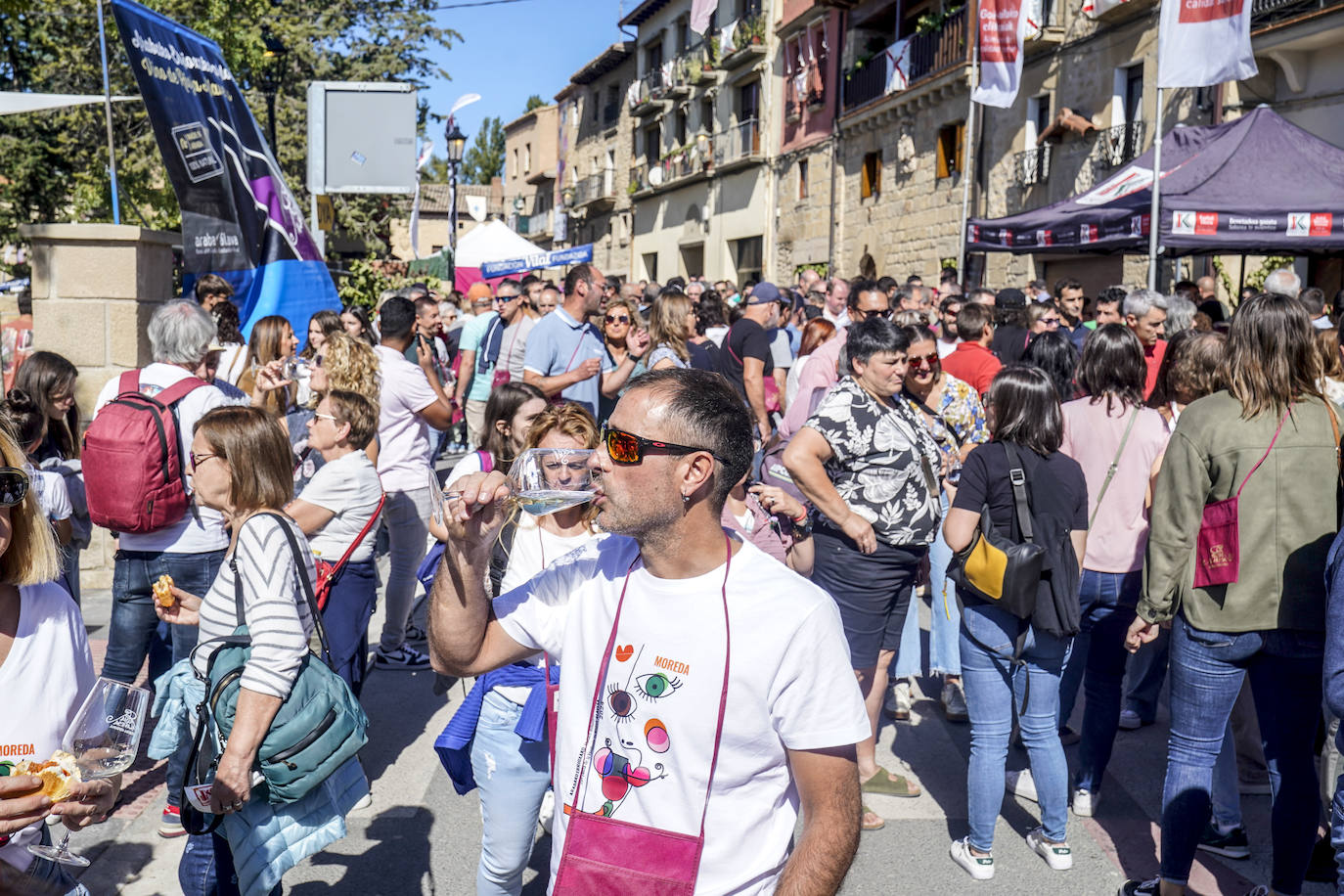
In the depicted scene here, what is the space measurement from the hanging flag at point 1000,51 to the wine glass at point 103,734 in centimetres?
1303

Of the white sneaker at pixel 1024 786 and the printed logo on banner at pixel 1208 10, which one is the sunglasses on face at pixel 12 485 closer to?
the white sneaker at pixel 1024 786

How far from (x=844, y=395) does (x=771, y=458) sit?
2.63ft

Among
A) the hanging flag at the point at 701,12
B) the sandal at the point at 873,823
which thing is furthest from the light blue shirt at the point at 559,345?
the hanging flag at the point at 701,12

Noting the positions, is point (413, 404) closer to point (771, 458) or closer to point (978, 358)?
point (771, 458)

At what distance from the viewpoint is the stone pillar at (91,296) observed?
23.3 ft

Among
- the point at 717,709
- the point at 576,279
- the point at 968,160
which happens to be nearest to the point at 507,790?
the point at 717,709

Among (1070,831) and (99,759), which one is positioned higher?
(99,759)

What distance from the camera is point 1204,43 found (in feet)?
29.9

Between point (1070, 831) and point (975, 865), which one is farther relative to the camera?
point (1070, 831)

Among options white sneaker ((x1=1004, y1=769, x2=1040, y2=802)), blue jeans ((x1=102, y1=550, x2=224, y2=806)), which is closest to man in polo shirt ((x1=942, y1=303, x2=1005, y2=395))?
white sneaker ((x1=1004, y1=769, x2=1040, y2=802))

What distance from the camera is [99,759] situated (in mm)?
2217

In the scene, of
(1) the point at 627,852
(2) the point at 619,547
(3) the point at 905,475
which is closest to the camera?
(1) the point at 627,852

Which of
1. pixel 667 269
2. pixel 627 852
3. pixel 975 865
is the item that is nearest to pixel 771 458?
pixel 975 865

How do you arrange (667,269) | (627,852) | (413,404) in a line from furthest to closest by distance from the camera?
→ (667,269)
(413,404)
(627,852)
